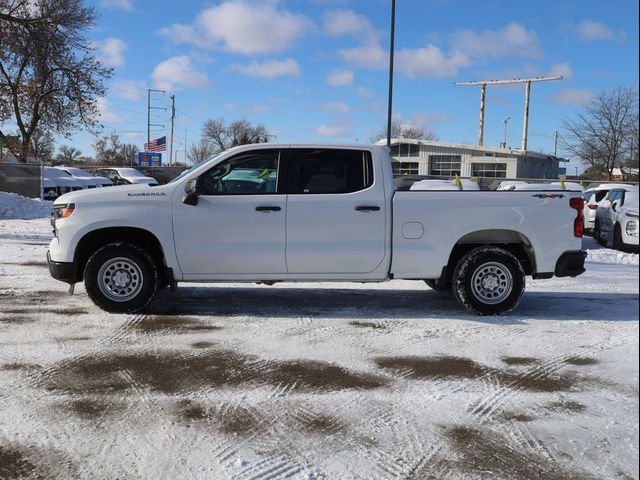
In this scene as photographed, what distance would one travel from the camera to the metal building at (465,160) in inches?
2100

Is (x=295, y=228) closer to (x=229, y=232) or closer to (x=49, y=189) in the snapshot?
(x=229, y=232)

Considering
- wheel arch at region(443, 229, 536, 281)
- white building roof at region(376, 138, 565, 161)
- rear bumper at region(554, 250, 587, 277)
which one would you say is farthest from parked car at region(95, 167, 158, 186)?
rear bumper at region(554, 250, 587, 277)

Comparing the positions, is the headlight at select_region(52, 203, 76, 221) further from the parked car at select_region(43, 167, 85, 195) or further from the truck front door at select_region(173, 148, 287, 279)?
the parked car at select_region(43, 167, 85, 195)

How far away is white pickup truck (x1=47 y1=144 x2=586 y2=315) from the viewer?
6473 mm

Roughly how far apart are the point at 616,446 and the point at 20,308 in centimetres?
628

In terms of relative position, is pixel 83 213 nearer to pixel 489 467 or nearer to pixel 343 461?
pixel 343 461

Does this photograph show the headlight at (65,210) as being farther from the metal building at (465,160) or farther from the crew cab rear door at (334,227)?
the metal building at (465,160)

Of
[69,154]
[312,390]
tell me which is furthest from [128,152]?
[312,390]

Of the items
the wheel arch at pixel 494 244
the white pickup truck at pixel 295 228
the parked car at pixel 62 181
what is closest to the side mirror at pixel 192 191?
the white pickup truck at pixel 295 228

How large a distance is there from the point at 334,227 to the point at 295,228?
1.42 feet

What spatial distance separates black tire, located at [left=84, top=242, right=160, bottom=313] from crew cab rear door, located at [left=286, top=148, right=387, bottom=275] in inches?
62.4

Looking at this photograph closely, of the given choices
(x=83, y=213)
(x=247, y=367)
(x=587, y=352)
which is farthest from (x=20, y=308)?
(x=587, y=352)

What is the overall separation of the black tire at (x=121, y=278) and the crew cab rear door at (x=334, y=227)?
1585 millimetres

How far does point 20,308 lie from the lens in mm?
6898
